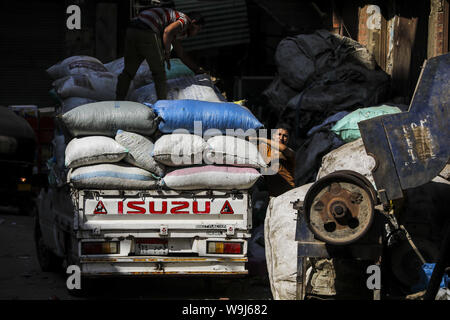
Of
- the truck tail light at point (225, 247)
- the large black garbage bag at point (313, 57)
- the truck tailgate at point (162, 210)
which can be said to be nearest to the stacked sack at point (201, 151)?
the truck tailgate at point (162, 210)

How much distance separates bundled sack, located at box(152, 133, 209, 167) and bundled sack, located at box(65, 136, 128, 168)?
31 centimetres

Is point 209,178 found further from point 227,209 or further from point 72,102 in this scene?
point 72,102

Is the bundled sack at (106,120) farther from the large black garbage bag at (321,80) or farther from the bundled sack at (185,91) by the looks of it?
the large black garbage bag at (321,80)

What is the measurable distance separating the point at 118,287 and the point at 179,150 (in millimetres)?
1960

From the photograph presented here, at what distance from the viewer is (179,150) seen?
22.2 ft

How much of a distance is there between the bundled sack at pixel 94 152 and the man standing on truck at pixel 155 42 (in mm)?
1564

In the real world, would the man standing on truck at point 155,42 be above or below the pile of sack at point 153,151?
above

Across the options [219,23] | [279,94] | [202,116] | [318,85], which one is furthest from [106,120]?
[219,23]

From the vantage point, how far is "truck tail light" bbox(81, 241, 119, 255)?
6.68 m

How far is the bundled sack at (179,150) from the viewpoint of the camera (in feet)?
22.2

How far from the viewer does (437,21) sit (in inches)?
369

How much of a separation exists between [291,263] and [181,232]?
1045 millimetres

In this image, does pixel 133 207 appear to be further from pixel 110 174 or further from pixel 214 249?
pixel 214 249

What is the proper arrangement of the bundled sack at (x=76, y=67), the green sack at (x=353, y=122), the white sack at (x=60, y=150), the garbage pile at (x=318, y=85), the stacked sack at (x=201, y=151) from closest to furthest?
the stacked sack at (x=201, y=151), the white sack at (x=60, y=150), the green sack at (x=353, y=122), the bundled sack at (x=76, y=67), the garbage pile at (x=318, y=85)
